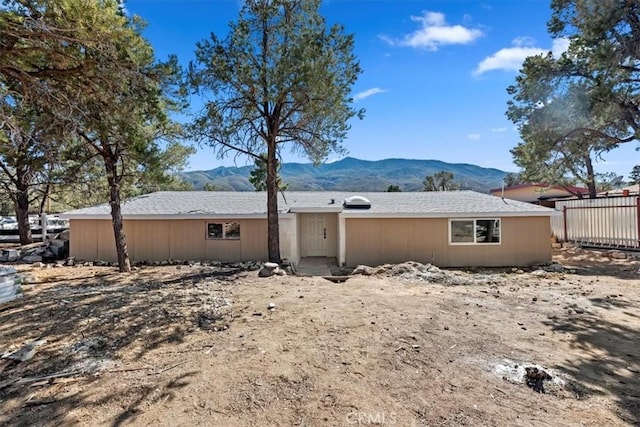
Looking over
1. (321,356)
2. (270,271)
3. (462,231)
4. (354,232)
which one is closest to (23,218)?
(270,271)

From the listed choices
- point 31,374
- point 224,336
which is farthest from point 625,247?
point 31,374

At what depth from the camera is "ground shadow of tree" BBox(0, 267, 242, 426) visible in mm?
3594

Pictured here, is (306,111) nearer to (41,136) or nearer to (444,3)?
(444,3)

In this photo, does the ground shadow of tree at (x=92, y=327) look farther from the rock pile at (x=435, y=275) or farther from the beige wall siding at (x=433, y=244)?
the beige wall siding at (x=433, y=244)

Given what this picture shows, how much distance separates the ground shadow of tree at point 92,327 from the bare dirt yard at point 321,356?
0.09 ft

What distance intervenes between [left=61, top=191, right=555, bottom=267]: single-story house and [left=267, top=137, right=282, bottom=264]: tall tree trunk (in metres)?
1.47

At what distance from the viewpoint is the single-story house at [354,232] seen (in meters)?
13.0

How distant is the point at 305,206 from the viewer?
44.8ft

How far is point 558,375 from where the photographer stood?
4066 millimetres

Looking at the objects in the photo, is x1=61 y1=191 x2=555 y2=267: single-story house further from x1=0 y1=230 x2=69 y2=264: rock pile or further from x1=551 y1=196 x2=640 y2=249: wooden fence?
x1=551 y1=196 x2=640 y2=249: wooden fence

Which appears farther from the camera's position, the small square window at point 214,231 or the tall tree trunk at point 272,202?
the small square window at point 214,231

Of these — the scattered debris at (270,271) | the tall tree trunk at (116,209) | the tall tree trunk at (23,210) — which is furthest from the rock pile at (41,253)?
the scattered debris at (270,271)

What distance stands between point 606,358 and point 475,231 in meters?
8.87

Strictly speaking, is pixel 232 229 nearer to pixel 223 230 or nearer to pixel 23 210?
pixel 223 230
